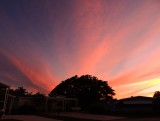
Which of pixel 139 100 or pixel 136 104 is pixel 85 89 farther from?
pixel 139 100

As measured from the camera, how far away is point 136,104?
44688 millimetres

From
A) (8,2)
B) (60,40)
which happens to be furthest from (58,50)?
(8,2)

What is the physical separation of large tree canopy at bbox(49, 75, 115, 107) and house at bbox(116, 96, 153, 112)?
12.9 metres

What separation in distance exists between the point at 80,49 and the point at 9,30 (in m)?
9.06

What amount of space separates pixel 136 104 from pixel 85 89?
60.1ft

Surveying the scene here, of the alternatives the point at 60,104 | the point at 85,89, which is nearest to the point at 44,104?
the point at 60,104

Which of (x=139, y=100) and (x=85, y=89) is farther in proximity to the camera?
(x=85, y=89)

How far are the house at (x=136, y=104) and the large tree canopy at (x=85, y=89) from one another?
12.9 meters

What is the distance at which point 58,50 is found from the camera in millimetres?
27234

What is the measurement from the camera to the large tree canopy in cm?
5769

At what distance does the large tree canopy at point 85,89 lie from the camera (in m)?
57.7

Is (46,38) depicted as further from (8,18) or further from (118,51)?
(118,51)

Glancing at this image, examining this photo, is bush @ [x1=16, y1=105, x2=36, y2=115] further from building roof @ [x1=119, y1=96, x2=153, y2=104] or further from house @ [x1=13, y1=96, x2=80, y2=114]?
building roof @ [x1=119, y1=96, x2=153, y2=104]

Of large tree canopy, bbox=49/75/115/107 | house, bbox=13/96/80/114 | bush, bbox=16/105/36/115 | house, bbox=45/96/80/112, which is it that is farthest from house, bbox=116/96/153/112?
bush, bbox=16/105/36/115
